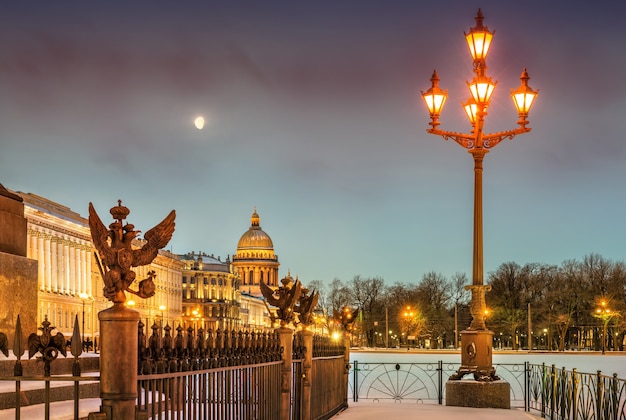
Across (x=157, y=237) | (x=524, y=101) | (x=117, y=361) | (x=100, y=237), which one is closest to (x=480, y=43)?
(x=524, y=101)

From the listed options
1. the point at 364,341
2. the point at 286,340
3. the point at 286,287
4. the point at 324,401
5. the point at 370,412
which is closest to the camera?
the point at 286,340

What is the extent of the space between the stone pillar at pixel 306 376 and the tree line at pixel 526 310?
8577cm

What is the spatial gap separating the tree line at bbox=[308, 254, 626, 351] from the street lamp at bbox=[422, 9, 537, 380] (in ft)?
257

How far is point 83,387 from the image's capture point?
36.1ft

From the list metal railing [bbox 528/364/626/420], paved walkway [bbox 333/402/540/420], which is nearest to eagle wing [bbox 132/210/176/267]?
metal railing [bbox 528/364/626/420]

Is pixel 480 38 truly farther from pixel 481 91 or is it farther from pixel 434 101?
pixel 434 101

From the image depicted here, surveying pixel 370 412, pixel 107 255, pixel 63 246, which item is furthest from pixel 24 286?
pixel 63 246

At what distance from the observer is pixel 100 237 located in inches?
305

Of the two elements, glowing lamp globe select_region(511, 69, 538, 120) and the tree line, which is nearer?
glowing lamp globe select_region(511, 69, 538, 120)

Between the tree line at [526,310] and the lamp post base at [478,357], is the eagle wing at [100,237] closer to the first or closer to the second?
the lamp post base at [478,357]

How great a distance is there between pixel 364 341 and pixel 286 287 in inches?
5115

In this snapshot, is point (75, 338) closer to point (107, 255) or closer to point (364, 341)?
point (107, 255)

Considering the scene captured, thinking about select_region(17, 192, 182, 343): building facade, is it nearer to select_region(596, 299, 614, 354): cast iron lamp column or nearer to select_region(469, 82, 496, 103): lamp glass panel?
select_region(596, 299, 614, 354): cast iron lamp column

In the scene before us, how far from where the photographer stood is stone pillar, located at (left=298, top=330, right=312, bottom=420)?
1650 centimetres
